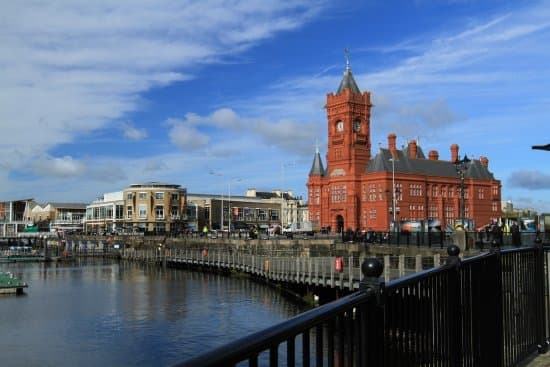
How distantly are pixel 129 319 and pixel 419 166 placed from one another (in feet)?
225

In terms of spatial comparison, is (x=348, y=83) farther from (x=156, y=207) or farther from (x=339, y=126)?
(x=156, y=207)

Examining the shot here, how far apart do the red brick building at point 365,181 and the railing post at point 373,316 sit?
259ft

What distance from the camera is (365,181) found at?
86.9 meters

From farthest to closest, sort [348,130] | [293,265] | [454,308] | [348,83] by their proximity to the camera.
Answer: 1. [348,83]
2. [348,130]
3. [293,265]
4. [454,308]

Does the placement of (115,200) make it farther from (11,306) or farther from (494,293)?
(494,293)

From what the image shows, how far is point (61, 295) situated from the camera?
46.8m

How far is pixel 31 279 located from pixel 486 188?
78842 millimetres

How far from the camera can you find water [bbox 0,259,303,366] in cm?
2489

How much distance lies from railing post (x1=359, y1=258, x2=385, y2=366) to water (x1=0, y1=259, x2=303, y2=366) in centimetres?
1003

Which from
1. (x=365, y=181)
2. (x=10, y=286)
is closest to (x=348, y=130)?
(x=365, y=181)

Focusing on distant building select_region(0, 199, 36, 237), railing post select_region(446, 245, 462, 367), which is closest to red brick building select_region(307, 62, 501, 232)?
railing post select_region(446, 245, 462, 367)

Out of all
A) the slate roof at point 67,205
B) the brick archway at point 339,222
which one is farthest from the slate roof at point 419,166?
the slate roof at point 67,205

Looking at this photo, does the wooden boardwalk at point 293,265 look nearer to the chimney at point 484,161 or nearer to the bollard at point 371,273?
the bollard at point 371,273

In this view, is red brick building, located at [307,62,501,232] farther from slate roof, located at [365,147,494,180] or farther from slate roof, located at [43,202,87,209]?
slate roof, located at [43,202,87,209]
